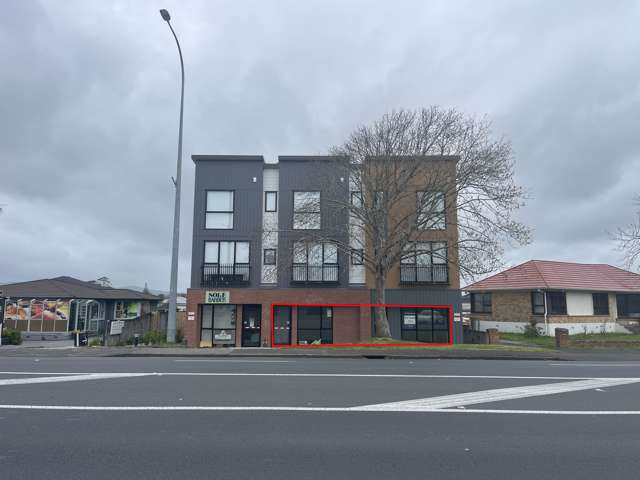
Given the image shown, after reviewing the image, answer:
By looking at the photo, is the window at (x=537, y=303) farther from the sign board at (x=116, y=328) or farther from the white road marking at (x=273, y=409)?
the sign board at (x=116, y=328)

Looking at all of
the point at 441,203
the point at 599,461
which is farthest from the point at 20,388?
the point at 441,203

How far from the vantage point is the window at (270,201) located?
81.9ft

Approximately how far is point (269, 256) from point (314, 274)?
8.78 ft

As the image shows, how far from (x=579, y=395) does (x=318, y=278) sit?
16605 mm

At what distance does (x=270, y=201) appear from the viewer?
25047 millimetres

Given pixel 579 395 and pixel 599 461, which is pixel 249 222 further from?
pixel 599 461

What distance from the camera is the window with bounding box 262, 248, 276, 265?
79.7 feet

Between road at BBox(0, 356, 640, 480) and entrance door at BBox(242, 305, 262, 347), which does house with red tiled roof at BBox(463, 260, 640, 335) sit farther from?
road at BBox(0, 356, 640, 480)

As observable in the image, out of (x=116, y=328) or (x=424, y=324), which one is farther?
(x=116, y=328)

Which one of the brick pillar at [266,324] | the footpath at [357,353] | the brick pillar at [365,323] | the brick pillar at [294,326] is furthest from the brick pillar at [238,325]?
the footpath at [357,353]

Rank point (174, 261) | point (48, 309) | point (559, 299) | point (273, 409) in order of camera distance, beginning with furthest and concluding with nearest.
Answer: point (48, 309) < point (559, 299) < point (174, 261) < point (273, 409)

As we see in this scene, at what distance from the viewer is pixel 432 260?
23656mm

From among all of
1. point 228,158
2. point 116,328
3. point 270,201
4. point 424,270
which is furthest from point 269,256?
point 116,328

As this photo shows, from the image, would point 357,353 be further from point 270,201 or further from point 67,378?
point 270,201
